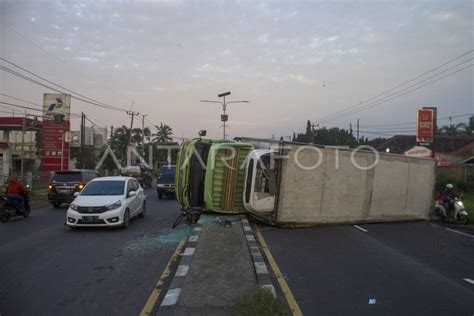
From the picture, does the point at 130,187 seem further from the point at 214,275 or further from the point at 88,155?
the point at 88,155

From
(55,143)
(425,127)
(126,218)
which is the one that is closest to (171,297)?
(126,218)

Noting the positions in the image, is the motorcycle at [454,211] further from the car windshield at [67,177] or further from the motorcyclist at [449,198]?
the car windshield at [67,177]

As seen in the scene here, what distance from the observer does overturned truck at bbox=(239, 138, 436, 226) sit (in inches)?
459

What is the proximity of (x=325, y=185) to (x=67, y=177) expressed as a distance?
37.8 ft

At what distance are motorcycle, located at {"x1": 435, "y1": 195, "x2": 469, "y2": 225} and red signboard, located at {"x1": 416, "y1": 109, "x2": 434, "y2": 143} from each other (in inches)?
533

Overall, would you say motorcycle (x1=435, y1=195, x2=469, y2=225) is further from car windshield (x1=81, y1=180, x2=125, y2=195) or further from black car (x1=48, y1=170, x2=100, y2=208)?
black car (x1=48, y1=170, x2=100, y2=208)

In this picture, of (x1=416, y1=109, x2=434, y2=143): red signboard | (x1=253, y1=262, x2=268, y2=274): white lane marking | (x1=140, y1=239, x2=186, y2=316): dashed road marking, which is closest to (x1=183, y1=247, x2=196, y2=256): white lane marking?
(x1=140, y1=239, x2=186, y2=316): dashed road marking

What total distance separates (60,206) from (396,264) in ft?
52.2

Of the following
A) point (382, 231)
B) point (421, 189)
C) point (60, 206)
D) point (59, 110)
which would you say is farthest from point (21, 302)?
point (59, 110)

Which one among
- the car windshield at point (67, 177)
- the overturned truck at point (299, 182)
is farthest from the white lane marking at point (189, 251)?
the car windshield at point (67, 177)

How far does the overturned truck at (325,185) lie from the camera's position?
1166 cm

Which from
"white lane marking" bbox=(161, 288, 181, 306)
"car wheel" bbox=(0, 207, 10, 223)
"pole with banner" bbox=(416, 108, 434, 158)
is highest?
"pole with banner" bbox=(416, 108, 434, 158)

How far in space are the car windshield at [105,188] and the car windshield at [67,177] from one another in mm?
5704

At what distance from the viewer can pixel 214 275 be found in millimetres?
6426
